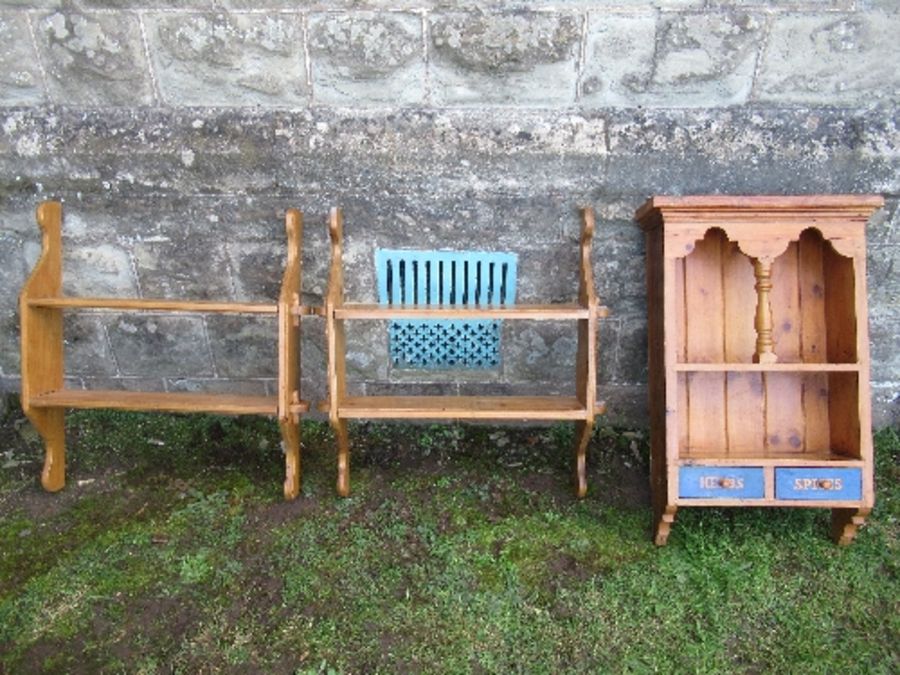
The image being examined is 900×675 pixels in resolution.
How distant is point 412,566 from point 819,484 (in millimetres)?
1407

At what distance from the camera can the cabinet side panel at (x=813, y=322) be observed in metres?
2.91

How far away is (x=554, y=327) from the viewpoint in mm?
3207

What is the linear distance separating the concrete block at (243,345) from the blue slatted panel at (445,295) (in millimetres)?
504

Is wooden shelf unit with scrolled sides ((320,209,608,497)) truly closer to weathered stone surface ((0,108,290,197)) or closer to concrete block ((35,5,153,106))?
weathered stone surface ((0,108,290,197))

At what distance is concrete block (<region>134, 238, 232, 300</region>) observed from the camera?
A: 3109 mm

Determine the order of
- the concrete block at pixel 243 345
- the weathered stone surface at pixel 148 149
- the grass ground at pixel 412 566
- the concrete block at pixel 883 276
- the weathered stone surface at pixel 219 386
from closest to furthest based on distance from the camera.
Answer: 1. the grass ground at pixel 412 566
2. the weathered stone surface at pixel 148 149
3. the concrete block at pixel 883 276
4. the concrete block at pixel 243 345
5. the weathered stone surface at pixel 219 386

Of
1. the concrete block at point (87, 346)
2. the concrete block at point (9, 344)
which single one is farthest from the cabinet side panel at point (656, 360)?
the concrete block at point (9, 344)

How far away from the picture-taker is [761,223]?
8.71 ft

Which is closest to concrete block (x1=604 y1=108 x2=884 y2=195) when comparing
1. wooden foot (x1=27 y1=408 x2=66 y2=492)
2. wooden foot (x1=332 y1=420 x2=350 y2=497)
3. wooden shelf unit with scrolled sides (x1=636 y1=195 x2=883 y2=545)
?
wooden shelf unit with scrolled sides (x1=636 y1=195 x2=883 y2=545)

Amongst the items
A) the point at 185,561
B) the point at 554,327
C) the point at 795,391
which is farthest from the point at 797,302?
the point at 185,561

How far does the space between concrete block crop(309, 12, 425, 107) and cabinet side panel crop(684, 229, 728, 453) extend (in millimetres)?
1201

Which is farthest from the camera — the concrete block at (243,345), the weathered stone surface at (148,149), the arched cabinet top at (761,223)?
the concrete block at (243,345)

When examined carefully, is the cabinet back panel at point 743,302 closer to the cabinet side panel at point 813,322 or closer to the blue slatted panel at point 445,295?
the cabinet side panel at point 813,322

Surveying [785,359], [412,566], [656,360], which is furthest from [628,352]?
[412,566]
